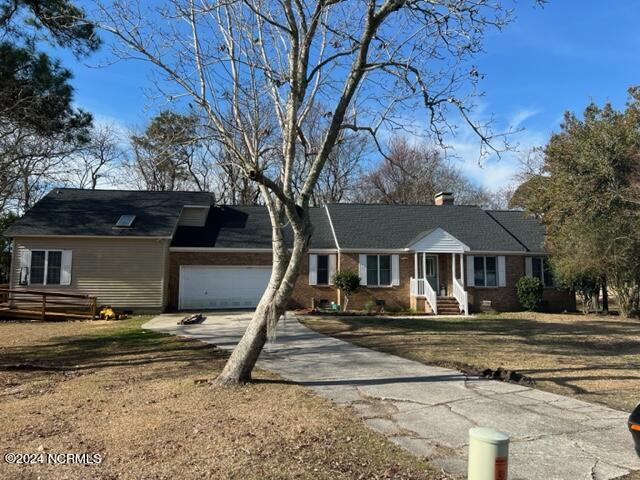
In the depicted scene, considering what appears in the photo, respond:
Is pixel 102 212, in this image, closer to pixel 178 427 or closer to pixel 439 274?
pixel 439 274

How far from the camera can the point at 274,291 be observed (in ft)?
24.7

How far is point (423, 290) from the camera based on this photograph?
2200 cm

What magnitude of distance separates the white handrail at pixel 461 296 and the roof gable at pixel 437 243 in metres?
1.44

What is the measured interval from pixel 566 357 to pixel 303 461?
Result: 7993 mm

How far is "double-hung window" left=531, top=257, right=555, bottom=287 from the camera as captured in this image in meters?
23.7

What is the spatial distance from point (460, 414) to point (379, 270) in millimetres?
16586

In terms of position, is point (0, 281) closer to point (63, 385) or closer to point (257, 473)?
point (63, 385)

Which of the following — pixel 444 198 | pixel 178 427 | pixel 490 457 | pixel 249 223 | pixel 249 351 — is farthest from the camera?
pixel 444 198

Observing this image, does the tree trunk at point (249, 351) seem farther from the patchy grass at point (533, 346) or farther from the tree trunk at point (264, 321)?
the patchy grass at point (533, 346)

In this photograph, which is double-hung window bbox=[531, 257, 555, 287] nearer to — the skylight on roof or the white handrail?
the white handrail

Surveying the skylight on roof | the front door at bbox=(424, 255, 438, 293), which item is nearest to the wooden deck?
the skylight on roof

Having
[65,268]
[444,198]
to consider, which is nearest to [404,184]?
[444,198]

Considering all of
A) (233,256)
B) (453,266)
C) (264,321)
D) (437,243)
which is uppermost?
(437,243)

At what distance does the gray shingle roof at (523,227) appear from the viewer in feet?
80.1
